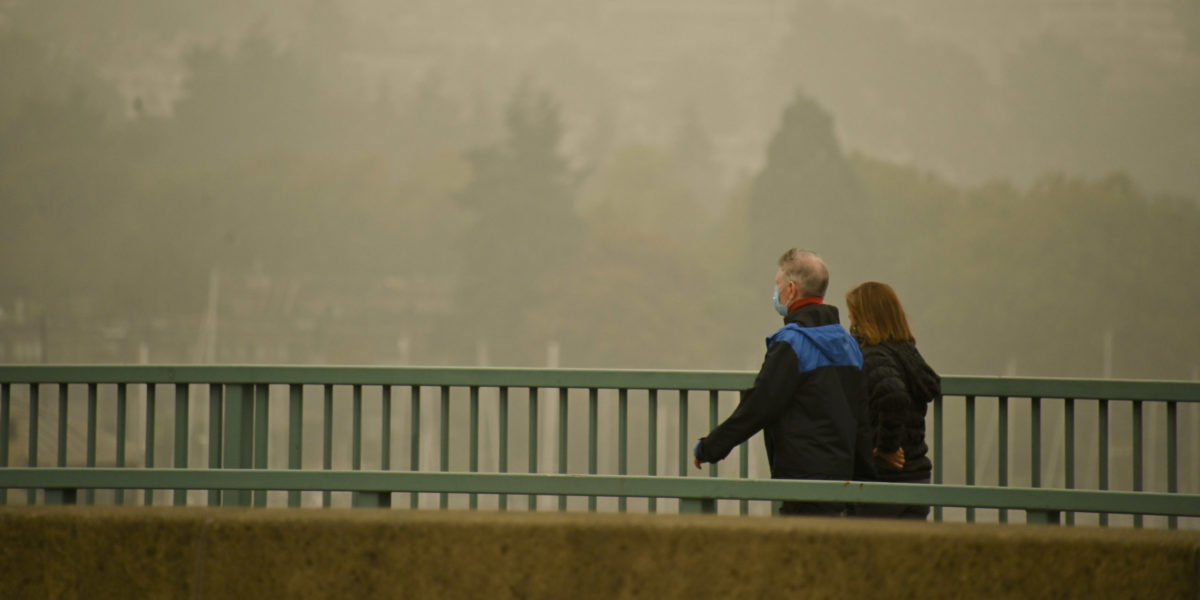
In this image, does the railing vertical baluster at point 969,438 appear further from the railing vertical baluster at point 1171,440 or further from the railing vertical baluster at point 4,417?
the railing vertical baluster at point 4,417

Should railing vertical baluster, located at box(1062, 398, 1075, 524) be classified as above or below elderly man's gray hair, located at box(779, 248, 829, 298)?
below

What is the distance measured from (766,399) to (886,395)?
70cm

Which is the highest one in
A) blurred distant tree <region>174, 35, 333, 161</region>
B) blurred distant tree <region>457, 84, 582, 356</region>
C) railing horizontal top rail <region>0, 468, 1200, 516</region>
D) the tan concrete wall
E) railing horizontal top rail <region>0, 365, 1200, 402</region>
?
blurred distant tree <region>174, 35, 333, 161</region>

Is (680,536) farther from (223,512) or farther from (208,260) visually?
(208,260)

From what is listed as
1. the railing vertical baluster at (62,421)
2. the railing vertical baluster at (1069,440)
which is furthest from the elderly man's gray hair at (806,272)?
the railing vertical baluster at (62,421)

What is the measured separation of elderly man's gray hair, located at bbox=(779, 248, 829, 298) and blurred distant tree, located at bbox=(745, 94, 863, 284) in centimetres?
11719

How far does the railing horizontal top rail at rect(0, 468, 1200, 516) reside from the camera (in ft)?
13.1

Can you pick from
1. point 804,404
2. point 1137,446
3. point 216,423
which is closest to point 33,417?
point 216,423

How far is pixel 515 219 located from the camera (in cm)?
12138

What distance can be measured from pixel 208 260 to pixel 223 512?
386ft

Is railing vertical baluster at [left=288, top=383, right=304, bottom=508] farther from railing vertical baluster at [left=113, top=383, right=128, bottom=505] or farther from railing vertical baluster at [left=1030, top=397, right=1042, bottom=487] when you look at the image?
railing vertical baluster at [left=1030, top=397, right=1042, bottom=487]

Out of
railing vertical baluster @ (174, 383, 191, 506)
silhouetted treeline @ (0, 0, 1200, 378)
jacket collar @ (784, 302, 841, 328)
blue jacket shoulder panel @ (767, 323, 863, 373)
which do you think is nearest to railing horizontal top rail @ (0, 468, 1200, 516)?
railing vertical baluster @ (174, 383, 191, 506)

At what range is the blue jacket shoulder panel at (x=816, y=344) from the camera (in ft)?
14.4

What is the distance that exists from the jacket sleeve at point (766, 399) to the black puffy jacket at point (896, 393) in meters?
0.55
